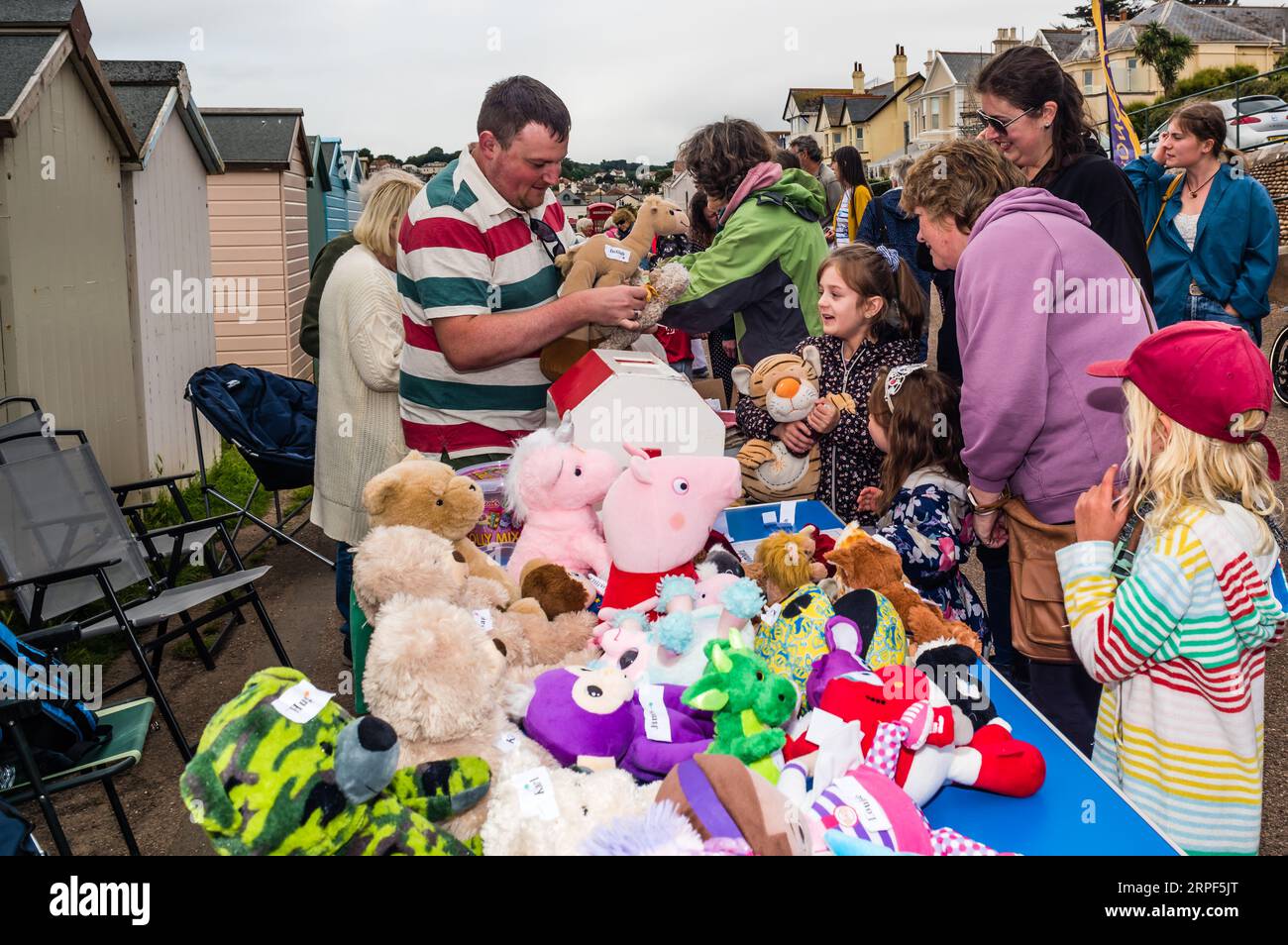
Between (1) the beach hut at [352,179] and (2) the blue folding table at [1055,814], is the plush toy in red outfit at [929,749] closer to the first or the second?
(2) the blue folding table at [1055,814]

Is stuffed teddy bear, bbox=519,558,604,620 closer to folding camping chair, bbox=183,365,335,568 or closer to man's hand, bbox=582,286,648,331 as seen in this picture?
man's hand, bbox=582,286,648,331

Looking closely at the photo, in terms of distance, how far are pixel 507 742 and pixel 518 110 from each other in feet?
5.99

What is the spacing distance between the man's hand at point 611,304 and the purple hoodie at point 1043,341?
2.89 ft

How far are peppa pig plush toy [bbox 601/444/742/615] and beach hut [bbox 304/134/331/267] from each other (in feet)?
35.4

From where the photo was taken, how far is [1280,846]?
306 cm

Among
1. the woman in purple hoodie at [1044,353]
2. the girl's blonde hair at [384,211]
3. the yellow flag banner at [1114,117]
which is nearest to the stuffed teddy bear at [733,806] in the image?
the woman in purple hoodie at [1044,353]

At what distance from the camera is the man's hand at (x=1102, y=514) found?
2.24m

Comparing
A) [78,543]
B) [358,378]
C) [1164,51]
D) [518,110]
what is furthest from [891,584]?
[1164,51]

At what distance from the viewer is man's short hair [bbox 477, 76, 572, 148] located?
9.52 feet

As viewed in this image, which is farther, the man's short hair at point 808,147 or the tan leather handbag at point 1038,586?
the man's short hair at point 808,147

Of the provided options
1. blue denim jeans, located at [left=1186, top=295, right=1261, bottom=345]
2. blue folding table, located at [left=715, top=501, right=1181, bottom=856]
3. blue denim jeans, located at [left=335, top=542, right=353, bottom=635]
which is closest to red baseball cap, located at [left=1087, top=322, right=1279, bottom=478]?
blue folding table, located at [left=715, top=501, right=1181, bottom=856]

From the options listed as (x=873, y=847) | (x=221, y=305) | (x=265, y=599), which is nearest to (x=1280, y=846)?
(x=873, y=847)

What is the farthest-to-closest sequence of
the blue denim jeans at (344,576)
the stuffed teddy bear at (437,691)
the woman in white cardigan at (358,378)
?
the woman in white cardigan at (358,378) → the blue denim jeans at (344,576) → the stuffed teddy bear at (437,691)

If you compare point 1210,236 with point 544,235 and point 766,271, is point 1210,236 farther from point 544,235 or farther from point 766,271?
point 544,235
